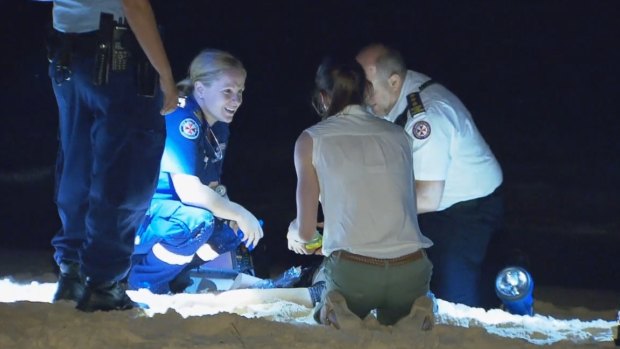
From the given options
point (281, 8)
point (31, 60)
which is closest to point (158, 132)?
point (31, 60)

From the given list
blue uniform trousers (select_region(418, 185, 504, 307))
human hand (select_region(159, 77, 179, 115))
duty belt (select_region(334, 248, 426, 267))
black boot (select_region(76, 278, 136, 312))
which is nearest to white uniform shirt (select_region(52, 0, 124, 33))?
human hand (select_region(159, 77, 179, 115))

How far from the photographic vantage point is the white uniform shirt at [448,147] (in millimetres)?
5297

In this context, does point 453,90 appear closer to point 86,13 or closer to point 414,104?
point 414,104

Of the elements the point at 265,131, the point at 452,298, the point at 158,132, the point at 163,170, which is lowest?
the point at 265,131

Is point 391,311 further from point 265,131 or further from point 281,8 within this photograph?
point 281,8

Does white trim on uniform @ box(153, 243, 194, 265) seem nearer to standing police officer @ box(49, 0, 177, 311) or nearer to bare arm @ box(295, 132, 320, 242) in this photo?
standing police officer @ box(49, 0, 177, 311)

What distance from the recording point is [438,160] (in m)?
5.29

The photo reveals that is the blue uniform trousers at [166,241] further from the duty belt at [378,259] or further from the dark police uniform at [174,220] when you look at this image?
the duty belt at [378,259]

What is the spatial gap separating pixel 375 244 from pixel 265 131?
1296cm

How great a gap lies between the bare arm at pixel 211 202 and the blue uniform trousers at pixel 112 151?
3.19 feet

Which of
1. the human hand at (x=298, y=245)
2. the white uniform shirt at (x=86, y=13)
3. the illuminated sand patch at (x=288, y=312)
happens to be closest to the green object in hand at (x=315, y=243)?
the human hand at (x=298, y=245)

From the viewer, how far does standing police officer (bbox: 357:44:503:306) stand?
17.4ft

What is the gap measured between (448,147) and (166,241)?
1.44 m

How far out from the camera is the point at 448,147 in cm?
Answer: 543
